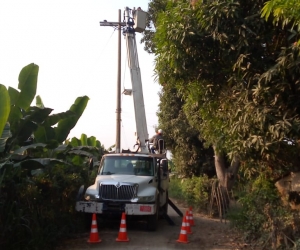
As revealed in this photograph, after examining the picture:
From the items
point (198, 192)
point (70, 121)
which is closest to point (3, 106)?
point (70, 121)

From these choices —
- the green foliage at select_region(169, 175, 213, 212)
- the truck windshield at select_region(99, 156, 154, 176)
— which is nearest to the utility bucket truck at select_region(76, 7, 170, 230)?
the truck windshield at select_region(99, 156, 154, 176)

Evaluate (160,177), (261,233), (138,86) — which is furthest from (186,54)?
(138,86)

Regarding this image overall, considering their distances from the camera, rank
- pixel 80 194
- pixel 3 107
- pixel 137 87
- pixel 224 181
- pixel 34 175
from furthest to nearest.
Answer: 1. pixel 224 181
2. pixel 137 87
3. pixel 80 194
4. pixel 34 175
5. pixel 3 107

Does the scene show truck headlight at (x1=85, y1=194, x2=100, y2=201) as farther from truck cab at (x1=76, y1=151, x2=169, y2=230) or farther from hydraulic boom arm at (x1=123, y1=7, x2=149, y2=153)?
hydraulic boom arm at (x1=123, y1=7, x2=149, y2=153)

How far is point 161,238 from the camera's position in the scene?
12.6m

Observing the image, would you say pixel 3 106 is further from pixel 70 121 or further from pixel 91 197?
pixel 70 121

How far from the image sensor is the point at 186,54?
10.6 meters

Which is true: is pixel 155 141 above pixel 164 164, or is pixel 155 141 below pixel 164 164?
above

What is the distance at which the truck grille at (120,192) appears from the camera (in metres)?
13.2

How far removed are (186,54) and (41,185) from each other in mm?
4653

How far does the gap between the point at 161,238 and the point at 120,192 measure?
1666 mm

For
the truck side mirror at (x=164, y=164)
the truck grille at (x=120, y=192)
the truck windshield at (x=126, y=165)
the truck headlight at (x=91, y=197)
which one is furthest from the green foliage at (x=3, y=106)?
the truck side mirror at (x=164, y=164)

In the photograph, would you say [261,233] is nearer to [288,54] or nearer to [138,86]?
[288,54]

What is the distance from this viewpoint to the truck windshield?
47.0 ft
